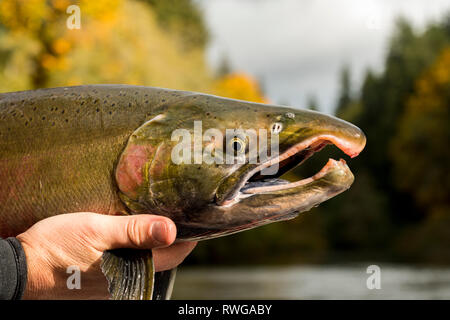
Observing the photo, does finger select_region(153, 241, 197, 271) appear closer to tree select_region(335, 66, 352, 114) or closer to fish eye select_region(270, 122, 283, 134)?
fish eye select_region(270, 122, 283, 134)

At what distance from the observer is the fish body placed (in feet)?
9.14

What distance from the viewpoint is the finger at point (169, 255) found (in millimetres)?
3188

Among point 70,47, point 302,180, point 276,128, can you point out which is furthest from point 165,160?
point 70,47

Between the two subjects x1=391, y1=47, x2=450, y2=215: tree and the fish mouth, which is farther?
x1=391, y1=47, x2=450, y2=215: tree

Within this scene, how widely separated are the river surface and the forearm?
12760 millimetres

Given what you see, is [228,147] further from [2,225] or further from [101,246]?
[2,225]

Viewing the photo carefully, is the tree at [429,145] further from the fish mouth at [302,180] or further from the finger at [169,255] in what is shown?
the fish mouth at [302,180]

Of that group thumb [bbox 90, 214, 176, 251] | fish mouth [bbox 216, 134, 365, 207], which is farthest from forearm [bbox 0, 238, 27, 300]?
fish mouth [bbox 216, 134, 365, 207]

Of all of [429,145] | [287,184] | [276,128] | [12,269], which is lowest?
[12,269]

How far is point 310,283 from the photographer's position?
19.1 m

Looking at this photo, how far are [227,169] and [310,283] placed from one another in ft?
55.6

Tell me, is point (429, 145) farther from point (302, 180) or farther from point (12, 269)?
point (12, 269)

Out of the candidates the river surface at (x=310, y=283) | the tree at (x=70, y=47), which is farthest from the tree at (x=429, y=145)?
the tree at (x=70, y=47)

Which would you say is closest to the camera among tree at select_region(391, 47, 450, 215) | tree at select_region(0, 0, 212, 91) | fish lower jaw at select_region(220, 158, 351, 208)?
fish lower jaw at select_region(220, 158, 351, 208)
